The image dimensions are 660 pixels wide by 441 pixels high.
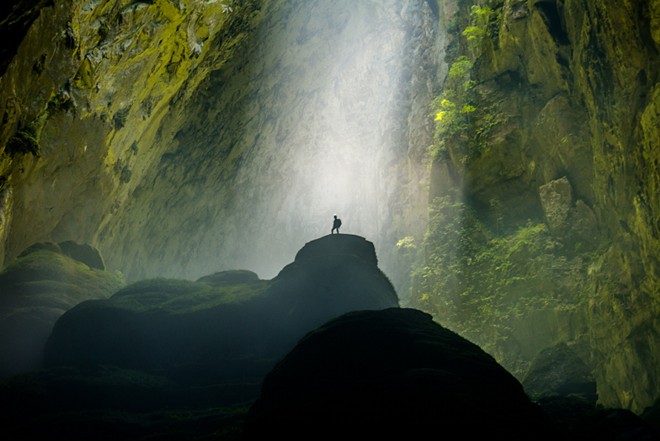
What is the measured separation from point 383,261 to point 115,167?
19.1 m

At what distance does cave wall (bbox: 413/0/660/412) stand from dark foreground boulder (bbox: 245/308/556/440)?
7.01 metres

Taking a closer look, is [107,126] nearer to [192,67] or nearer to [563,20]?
[192,67]

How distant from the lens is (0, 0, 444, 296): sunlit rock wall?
1820cm

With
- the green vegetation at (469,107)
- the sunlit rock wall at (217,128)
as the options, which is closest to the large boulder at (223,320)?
the sunlit rock wall at (217,128)

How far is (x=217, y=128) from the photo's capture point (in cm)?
3344

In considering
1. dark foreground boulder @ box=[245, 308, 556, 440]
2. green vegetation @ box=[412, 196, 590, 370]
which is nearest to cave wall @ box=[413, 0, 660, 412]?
green vegetation @ box=[412, 196, 590, 370]

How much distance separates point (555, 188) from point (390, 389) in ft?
48.0

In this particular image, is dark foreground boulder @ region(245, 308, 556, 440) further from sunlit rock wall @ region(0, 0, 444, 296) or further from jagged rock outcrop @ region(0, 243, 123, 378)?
jagged rock outcrop @ region(0, 243, 123, 378)

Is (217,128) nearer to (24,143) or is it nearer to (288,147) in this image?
(288,147)

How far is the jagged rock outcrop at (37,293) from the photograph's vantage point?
1712cm

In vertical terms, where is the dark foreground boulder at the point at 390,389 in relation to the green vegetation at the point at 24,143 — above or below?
below

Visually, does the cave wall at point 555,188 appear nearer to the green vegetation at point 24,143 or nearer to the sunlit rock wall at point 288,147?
the sunlit rock wall at point 288,147

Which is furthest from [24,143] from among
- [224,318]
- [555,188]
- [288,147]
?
[288,147]

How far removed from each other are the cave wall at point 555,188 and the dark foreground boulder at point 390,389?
23.0ft
